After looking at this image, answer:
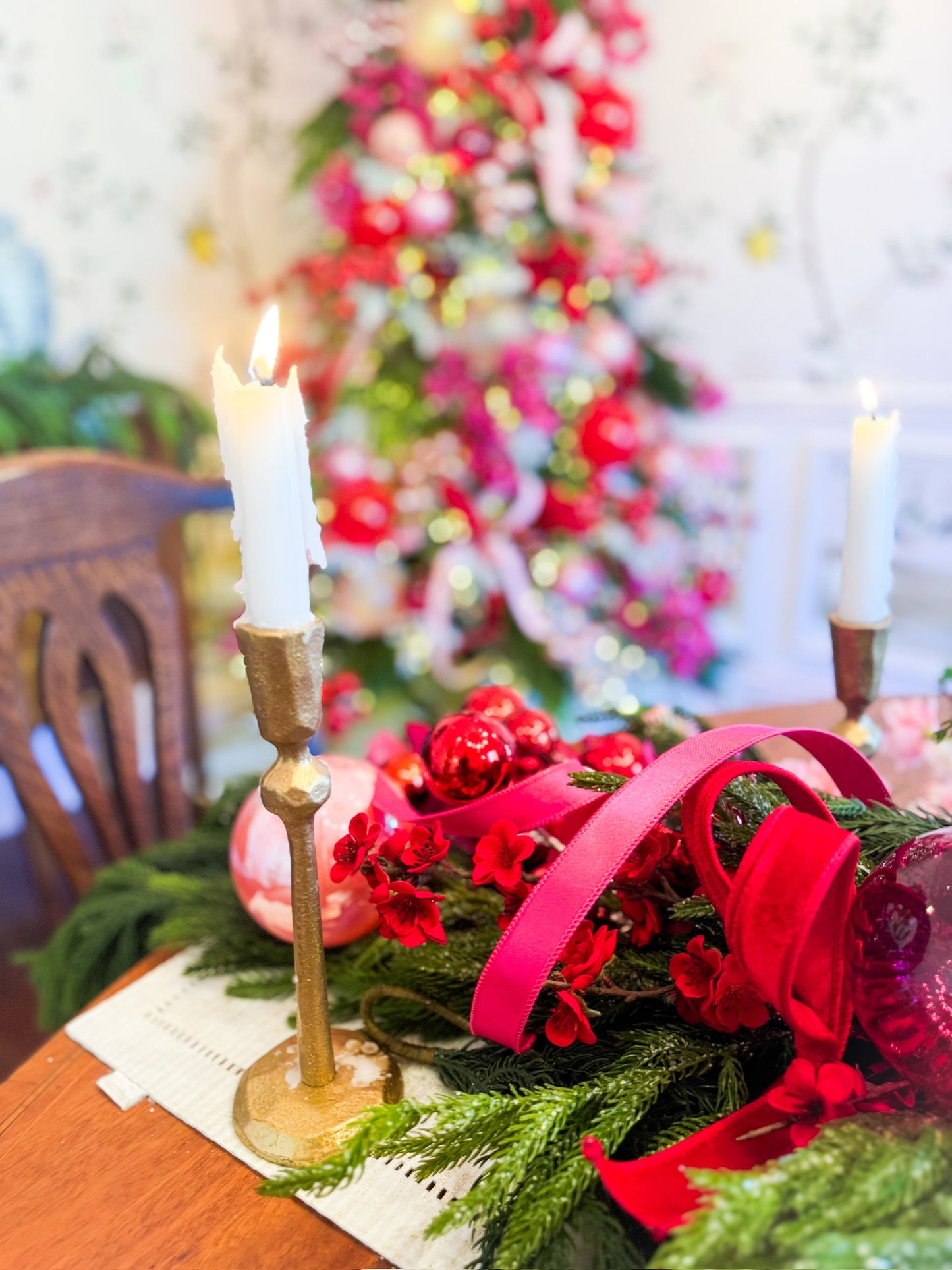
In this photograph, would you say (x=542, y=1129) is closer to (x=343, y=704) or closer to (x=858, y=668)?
(x=858, y=668)

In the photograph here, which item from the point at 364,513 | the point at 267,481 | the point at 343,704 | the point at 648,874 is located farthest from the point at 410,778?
the point at 343,704

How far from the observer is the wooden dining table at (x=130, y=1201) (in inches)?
16.6

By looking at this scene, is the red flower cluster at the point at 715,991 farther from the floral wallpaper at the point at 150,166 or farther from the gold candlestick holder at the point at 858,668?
the floral wallpaper at the point at 150,166

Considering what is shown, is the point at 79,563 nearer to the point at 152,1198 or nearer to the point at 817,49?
the point at 152,1198

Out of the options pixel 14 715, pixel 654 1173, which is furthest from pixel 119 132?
pixel 654 1173

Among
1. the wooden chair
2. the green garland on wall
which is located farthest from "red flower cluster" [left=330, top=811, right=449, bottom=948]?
the green garland on wall

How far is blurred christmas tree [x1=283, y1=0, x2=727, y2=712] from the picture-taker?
1.78m

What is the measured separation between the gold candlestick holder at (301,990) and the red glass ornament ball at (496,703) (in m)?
0.23

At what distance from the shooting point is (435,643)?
1952 mm

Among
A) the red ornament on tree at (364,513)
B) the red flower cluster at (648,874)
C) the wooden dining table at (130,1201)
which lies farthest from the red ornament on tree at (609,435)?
the wooden dining table at (130,1201)

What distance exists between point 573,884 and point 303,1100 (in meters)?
0.18

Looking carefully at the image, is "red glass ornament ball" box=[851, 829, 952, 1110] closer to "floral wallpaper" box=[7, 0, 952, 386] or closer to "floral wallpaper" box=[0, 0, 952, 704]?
"floral wallpaper" box=[7, 0, 952, 386]

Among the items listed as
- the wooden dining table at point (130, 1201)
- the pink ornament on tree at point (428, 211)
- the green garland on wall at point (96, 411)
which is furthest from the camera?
the pink ornament on tree at point (428, 211)

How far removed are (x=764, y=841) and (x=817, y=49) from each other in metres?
2.18
